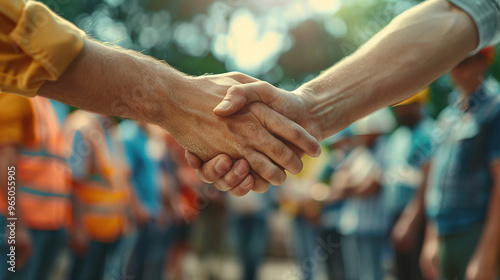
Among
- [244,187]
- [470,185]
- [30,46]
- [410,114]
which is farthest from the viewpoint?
[410,114]

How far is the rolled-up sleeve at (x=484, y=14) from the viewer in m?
1.74

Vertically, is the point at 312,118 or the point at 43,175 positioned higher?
the point at 312,118

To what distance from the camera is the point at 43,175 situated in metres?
2.54

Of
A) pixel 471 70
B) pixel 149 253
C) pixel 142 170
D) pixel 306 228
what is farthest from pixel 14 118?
pixel 306 228

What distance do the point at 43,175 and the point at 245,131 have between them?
4.45 ft

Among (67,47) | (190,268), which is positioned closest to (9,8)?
(67,47)

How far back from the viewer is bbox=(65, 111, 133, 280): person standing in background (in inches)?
137

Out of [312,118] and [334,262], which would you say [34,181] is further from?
[334,262]

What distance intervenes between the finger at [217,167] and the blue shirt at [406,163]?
1744 mm

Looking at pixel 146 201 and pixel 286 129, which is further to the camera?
pixel 146 201

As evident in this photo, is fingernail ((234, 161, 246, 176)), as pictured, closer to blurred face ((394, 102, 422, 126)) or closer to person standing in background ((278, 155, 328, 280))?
blurred face ((394, 102, 422, 126))

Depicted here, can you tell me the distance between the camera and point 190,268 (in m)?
7.29

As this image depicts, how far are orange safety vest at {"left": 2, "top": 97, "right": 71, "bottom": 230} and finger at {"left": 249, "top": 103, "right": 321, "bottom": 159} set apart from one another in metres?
1.36

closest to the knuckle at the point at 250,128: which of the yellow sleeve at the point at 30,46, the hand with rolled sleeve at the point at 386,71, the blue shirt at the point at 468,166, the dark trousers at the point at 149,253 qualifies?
the hand with rolled sleeve at the point at 386,71
